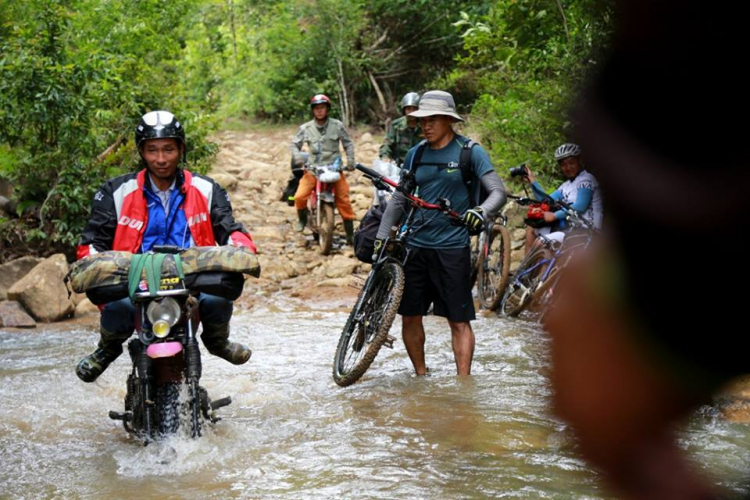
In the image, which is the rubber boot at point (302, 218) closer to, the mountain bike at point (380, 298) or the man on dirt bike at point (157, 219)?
the mountain bike at point (380, 298)

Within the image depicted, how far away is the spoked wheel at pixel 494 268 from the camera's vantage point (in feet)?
32.4

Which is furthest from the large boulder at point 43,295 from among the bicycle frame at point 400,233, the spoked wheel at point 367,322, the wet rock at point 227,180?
the wet rock at point 227,180

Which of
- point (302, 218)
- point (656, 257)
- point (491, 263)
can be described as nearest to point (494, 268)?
point (491, 263)

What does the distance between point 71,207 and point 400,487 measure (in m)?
7.89

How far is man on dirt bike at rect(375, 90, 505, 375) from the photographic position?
6336 mm

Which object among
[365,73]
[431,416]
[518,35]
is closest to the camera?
[431,416]

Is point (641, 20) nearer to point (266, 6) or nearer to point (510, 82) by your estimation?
point (510, 82)

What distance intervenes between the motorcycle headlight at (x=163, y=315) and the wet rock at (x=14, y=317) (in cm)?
563

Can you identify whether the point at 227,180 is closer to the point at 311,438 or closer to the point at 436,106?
the point at 436,106

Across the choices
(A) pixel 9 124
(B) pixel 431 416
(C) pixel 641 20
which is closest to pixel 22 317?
(A) pixel 9 124

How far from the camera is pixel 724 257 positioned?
32.3 inches

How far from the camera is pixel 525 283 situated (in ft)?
31.7

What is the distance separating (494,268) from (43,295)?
4992 mm

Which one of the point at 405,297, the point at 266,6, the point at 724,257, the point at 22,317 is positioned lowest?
the point at 22,317
